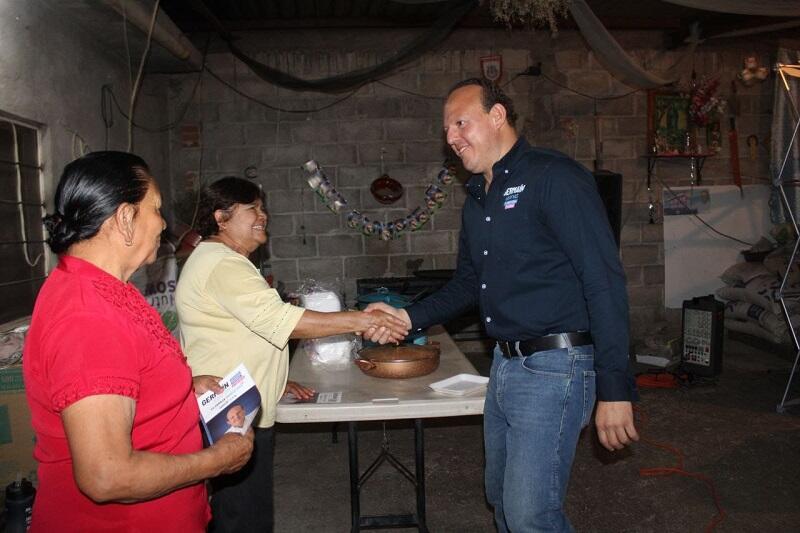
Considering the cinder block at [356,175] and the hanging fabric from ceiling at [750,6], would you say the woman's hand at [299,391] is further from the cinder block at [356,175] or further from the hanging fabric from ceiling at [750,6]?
the cinder block at [356,175]

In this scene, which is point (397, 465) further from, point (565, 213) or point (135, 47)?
point (135, 47)

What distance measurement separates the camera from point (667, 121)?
23.4 ft

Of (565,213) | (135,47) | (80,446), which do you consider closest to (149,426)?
(80,446)

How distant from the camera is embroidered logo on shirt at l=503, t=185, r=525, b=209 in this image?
7.04 feet

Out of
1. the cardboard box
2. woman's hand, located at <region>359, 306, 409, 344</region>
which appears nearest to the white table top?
woman's hand, located at <region>359, 306, 409, 344</region>

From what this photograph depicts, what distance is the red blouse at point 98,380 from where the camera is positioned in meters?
1.18

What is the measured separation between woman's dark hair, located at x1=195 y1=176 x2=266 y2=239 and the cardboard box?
1.65 m

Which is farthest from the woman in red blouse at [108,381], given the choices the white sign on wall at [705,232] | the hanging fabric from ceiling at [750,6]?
the white sign on wall at [705,232]

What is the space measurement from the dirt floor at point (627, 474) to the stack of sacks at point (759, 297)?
1.20m

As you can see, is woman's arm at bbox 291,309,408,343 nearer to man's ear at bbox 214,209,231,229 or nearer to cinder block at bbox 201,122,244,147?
man's ear at bbox 214,209,231,229

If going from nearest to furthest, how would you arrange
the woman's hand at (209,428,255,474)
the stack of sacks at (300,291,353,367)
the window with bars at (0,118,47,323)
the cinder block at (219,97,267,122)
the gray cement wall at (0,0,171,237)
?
the woman's hand at (209,428,255,474) → the stack of sacks at (300,291,353,367) → the gray cement wall at (0,0,171,237) → the window with bars at (0,118,47,323) → the cinder block at (219,97,267,122)

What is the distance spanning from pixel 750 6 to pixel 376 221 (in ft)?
13.3

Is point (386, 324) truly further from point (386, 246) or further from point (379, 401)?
point (386, 246)

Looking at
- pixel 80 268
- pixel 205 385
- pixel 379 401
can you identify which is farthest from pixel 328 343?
pixel 80 268
